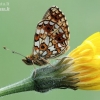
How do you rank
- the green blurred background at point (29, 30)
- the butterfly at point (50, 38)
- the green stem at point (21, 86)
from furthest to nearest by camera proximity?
1. the green blurred background at point (29, 30)
2. the butterfly at point (50, 38)
3. the green stem at point (21, 86)

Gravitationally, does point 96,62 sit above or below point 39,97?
above

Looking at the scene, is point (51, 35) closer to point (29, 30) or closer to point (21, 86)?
point (21, 86)

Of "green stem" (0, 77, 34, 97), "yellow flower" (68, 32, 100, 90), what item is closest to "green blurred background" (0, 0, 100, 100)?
"green stem" (0, 77, 34, 97)

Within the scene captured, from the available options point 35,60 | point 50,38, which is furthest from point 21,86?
point 50,38

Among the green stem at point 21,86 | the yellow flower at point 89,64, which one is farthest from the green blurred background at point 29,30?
the yellow flower at point 89,64

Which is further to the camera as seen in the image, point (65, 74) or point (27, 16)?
point (27, 16)

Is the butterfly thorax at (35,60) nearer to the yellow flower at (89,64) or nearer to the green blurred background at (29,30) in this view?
the yellow flower at (89,64)

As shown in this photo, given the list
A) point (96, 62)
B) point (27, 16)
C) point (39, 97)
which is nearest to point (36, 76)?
point (96, 62)

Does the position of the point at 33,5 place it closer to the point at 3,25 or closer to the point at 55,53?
the point at 3,25

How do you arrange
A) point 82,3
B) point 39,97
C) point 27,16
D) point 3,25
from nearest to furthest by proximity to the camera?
point 39,97, point 3,25, point 27,16, point 82,3
